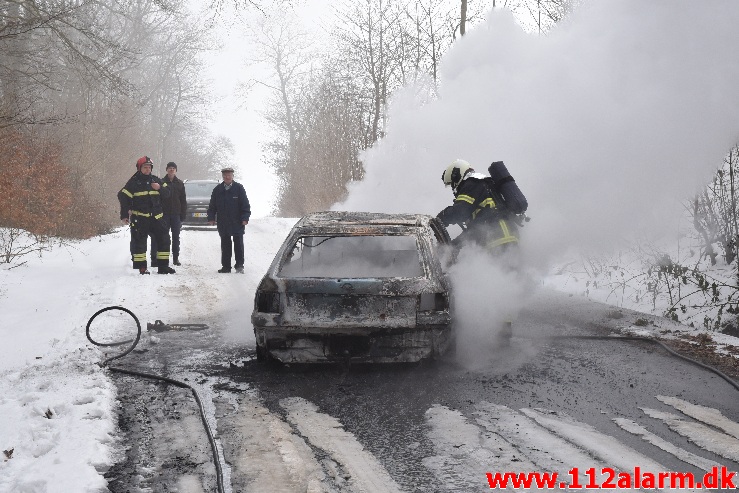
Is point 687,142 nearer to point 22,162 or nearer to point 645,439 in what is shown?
point 645,439

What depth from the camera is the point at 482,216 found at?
23.8ft

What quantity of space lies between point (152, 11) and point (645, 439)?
39.3 meters

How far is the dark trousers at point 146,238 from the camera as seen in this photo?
38.5 feet

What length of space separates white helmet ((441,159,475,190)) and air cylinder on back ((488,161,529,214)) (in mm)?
340

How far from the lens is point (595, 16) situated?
33.8 ft

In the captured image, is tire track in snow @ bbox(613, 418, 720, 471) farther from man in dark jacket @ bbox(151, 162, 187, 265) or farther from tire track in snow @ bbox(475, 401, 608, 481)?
man in dark jacket @ bbox(151, 162, 187, 265)

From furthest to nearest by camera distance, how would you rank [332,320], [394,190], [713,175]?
[394,190], [713,175], [332,320]

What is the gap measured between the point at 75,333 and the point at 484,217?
4.42 metres

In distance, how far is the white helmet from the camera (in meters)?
7.61

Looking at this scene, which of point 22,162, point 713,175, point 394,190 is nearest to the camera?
point 713,175

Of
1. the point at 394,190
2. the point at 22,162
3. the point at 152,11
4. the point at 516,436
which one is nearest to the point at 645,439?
the point at 516,436

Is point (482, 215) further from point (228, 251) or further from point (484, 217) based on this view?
point (228, 251)

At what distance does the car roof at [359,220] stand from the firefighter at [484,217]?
0.44m

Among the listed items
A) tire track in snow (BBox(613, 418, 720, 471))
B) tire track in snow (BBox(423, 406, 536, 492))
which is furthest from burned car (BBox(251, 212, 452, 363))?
tire track in snow (BBox(613, 418, 720, 471))
